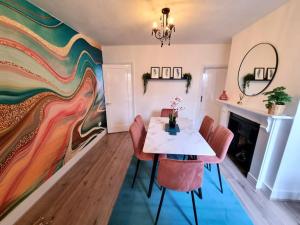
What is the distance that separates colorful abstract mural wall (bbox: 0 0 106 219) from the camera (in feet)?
4.54

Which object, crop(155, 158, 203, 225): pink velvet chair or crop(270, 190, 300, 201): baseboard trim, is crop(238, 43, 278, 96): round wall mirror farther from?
crop(155, 158, 203, 225): pink velvet chair

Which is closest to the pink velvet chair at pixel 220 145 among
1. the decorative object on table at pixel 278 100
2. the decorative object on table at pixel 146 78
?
the decorative object on table at pixel 278 100

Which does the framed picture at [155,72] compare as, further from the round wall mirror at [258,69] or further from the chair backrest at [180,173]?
the chair backrest at [180,173]

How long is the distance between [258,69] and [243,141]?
1.29 meters

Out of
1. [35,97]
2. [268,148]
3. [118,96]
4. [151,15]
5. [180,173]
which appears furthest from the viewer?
[118,96]

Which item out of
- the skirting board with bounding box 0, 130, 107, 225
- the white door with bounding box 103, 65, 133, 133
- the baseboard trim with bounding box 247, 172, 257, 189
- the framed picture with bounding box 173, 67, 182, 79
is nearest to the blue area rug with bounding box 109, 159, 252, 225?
the baseboard trim with bounding box 247, 172, 257, 189

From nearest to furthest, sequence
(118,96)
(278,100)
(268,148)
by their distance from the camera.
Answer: (278,100) → (268,148) → (118,96)

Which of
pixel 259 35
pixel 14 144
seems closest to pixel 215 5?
pixel 259 35

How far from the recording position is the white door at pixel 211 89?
3.63m

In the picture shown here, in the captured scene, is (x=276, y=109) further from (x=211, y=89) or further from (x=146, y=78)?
(x=146, y=78)

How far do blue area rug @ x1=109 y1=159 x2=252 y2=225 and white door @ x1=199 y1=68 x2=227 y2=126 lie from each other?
2210 millimetres

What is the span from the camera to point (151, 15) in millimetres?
2035

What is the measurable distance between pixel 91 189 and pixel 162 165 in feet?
4.26

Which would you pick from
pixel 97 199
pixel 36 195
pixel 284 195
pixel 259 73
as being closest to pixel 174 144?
pixel 97 199
